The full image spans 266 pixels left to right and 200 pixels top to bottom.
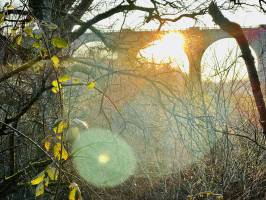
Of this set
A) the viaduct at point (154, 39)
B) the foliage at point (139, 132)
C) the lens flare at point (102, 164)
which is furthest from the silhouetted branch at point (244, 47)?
the lens flare at point (102, 164)

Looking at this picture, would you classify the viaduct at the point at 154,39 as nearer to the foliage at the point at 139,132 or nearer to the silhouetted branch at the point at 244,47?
the foliage at the point at 139,132

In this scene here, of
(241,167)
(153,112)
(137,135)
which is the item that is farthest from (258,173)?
(153,112)

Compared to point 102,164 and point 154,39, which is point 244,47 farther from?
point 154,39

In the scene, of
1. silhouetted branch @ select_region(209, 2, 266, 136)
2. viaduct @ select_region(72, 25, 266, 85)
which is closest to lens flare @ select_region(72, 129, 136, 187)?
viaduct @ select_region(72, 25, 266, 85)

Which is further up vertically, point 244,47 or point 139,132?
point 244,47

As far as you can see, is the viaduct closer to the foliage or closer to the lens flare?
the foliage

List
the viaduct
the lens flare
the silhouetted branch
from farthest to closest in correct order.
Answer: the viaduct → the lens flare → the silhouetted branch

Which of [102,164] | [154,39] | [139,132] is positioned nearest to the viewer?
[102,164]

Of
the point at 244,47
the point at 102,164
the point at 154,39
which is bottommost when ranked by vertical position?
the point at 102,164

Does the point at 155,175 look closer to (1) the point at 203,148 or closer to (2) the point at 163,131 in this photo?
(1) the point at 203,148

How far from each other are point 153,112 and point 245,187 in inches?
106

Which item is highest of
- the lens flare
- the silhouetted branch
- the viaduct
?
the viaduct

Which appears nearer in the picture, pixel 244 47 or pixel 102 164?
pixel 244 47

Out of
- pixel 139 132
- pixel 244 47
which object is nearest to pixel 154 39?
pixel 139 132
